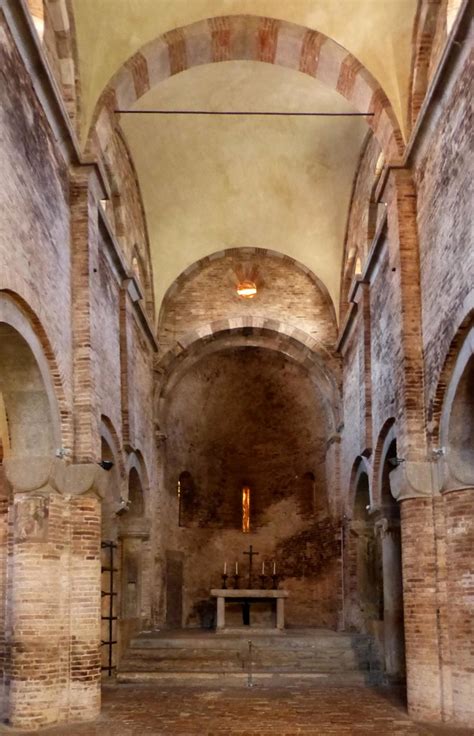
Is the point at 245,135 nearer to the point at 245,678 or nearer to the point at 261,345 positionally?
the point at 261,345

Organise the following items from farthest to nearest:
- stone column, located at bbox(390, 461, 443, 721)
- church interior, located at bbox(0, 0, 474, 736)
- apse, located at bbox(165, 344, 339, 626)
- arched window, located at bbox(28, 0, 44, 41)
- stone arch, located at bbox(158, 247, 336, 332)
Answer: apse, located at bbox(165, 344, 339, 626) < stone arch, located at bbox(158, 247, 336, 332) < arched window, located at bbox(28, 0, 44, 41) < stone column, located at bbox(390, 461, 443, 721) < church interior, located at bbox(0, 0, 474, 736)

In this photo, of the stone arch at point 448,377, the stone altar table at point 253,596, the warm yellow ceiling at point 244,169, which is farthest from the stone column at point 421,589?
the warm yellow ceiling at point 244,169

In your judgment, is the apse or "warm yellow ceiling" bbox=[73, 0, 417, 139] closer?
"warm yellow ceiling" bbox=[73, 0, 417, 139]

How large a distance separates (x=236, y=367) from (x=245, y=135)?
20.8ft

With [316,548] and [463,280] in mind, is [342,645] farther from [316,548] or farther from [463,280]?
[463,280]

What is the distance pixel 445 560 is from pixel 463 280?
3.40 m

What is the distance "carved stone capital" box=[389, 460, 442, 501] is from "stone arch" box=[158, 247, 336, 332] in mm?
8926

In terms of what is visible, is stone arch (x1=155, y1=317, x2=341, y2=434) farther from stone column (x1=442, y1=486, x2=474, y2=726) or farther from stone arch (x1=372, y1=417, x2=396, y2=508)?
stone column (x1=442, y1=486, x2=474, y2=726)

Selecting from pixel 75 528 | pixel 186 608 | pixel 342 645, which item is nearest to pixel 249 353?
pixel 186 608

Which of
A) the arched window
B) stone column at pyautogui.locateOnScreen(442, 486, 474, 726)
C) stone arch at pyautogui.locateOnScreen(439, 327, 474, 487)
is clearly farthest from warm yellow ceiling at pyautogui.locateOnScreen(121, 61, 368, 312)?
stone column at pyautogui.locateOnScreen(442, 486, 474, 726)

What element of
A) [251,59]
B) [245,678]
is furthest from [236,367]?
[251,59]

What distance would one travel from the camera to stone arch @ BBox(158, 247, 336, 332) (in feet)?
63.9

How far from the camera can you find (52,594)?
1019 cm

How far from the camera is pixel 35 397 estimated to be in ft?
33.1
